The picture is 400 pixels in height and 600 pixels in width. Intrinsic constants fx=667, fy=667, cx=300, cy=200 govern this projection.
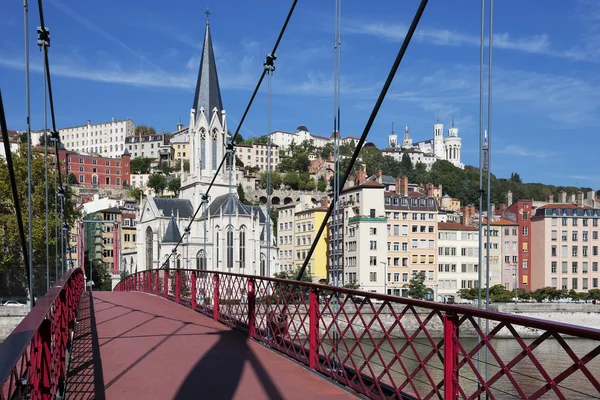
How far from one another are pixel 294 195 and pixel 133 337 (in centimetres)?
11181

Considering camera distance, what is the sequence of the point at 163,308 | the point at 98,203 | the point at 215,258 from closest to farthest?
1. the point at 163,308
2. the point at 215,258
3. the point at 98,203

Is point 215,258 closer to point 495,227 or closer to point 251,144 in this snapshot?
point 495,227

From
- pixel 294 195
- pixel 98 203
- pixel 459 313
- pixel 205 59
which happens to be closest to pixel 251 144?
pixel 294 195

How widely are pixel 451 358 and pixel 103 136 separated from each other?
6305 inches

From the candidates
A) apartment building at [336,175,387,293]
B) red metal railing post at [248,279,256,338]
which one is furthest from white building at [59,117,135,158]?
red metal railing post at [248,279,256,338]

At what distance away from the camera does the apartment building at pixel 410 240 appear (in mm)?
59844

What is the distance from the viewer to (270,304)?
29.1 ft

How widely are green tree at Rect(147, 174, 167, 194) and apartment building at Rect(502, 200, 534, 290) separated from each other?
69.1 meters

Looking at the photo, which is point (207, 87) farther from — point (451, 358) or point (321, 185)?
point (451, 358)

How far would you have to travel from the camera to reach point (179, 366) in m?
7.09

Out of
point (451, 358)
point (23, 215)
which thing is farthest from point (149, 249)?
point (451, 358)

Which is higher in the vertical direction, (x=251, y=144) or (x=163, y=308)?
(x=251, y=144)

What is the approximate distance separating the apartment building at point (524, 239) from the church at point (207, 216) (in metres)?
24.3

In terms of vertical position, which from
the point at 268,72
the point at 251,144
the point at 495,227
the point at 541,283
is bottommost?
the point at 541,283
